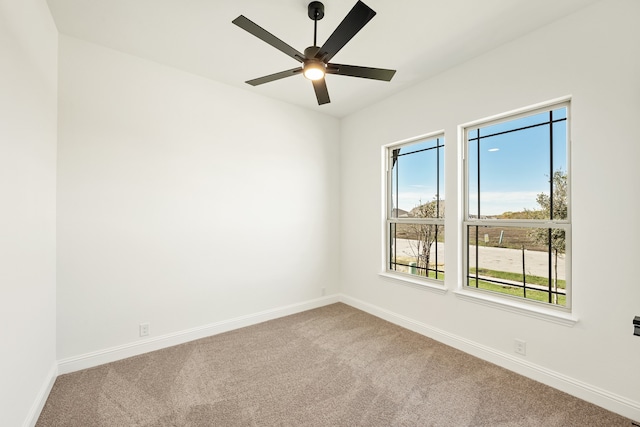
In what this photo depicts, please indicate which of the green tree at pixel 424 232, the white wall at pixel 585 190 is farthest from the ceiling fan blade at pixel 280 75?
the green tree at pixel 424 232

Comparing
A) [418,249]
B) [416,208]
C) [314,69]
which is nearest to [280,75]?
[314,69]

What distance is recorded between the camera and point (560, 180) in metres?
2.36

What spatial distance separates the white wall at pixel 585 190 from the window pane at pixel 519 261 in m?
0.19

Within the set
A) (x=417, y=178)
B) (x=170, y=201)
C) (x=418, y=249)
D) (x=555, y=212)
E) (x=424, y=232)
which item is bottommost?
(x=418, y=249)

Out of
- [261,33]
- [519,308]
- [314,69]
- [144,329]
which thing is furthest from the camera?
[144,329]

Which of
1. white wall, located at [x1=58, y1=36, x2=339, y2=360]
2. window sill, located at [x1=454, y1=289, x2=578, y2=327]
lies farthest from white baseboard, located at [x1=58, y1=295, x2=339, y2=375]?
window sill, located at [x1=454, y1=289, x2=578, y2=327]

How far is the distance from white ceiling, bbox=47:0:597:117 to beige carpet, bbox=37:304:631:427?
2846 mm

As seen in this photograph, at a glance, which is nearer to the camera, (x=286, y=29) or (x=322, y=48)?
(x=322, y=48)

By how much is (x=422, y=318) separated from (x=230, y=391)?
2118 mm

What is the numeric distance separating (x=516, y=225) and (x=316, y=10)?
8.04 ft

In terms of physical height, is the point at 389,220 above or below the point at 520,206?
below

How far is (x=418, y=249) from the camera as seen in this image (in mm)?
3537

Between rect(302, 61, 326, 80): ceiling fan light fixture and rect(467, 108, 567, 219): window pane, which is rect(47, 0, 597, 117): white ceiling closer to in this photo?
rect(302, 61, 326, 80): ceiling fan light fixture

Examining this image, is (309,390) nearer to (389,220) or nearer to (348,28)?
(389,220)
